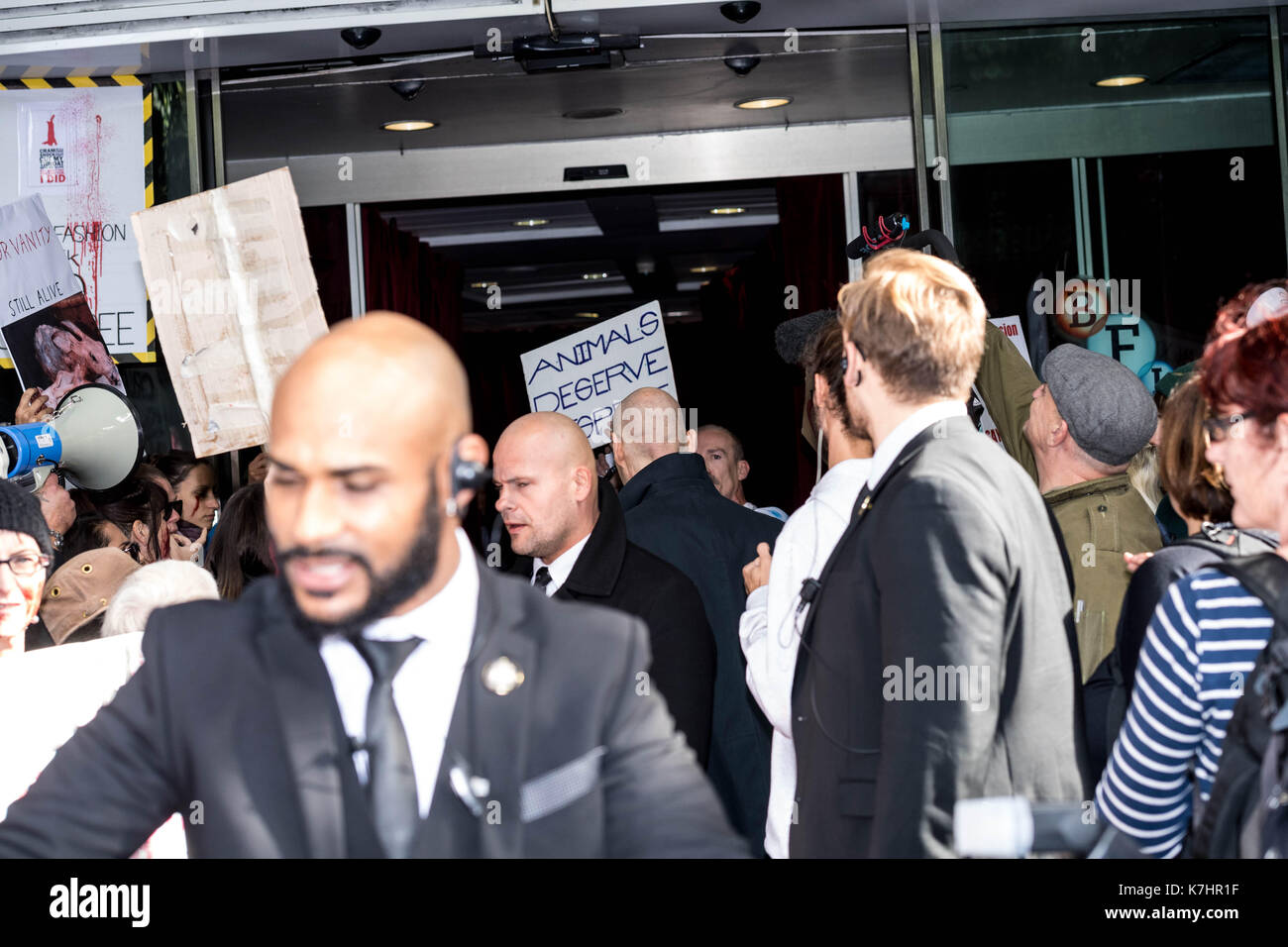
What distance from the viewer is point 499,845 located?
1.73 meters

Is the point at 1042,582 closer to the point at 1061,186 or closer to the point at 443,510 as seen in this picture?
the point at 443,510

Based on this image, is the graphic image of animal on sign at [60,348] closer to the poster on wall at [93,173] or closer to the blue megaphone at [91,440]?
the poster on wall at [93,173]

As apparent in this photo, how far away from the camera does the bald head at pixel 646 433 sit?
3758 millimetres

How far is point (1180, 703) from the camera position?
1998 mm

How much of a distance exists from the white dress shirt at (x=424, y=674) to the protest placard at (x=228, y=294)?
0.58 metres

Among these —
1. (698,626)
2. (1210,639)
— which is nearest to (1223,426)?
(1210,639)

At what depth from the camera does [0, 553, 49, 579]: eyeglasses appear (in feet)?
7.89

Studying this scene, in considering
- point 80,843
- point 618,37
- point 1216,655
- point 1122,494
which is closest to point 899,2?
point 618,37

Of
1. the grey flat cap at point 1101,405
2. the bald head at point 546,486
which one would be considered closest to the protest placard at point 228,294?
the bald head at point 546,486

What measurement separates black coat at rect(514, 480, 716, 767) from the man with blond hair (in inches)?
8.1

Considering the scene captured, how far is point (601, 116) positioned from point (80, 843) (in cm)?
573

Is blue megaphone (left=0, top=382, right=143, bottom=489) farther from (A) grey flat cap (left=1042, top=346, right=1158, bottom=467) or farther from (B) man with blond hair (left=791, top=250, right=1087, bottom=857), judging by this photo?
(A) grey flat cap (left=1042, top=346, right=1158, bottom=467)

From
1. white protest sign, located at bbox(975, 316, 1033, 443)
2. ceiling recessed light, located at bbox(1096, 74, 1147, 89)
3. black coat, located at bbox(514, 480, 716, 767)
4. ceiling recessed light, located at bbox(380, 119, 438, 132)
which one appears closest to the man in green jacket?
black coat, located at bbox(514, 480, 716, 767)

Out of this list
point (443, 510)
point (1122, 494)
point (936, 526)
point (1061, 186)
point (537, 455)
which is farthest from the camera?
point (1061, 186)
